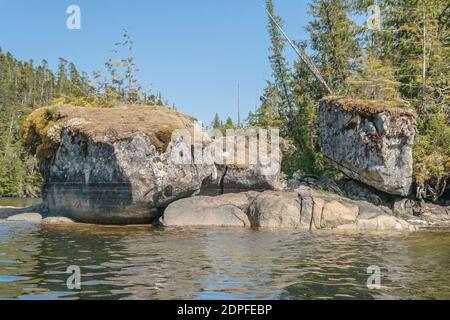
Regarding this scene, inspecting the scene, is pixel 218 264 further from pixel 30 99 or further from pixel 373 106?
pixel 30 99

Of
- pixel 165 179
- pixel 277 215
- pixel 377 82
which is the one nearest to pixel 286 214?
pixel 277 215

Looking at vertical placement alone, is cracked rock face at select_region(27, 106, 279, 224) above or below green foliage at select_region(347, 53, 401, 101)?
below

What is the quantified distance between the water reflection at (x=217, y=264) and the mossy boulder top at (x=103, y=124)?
5206mm

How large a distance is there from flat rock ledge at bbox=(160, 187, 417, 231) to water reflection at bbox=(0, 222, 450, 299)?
242cm

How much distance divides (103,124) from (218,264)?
509 inches

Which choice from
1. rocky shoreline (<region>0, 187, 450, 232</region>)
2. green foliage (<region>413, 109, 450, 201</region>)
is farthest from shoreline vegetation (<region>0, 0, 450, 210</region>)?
rocky shoreline (<region>0, 187, 450, 232</region>)

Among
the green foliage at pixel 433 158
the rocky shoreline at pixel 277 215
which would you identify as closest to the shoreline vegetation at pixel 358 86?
the green foliage at pixel 433 158

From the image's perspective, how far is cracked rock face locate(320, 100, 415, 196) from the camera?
2761 cm

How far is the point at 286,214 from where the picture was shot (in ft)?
70.6

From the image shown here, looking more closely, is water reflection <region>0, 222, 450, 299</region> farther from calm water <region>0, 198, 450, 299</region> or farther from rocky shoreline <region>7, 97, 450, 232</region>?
rocky shoreline <region>7, 97, 450, 232</region>

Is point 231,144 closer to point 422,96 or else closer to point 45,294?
point 422,96

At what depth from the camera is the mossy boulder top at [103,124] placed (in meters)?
22.0

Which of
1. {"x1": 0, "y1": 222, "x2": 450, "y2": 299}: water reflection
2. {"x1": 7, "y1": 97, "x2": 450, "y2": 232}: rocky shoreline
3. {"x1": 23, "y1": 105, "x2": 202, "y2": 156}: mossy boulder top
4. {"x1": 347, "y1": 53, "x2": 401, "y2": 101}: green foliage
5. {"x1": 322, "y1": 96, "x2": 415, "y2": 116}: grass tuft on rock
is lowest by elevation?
{"x1": 0, "y1": 222, "x2": 450, "y2": 299}: water reflection

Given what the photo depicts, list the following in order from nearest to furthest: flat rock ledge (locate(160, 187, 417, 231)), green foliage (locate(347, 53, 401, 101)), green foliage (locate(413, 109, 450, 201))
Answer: flat rock ledge (locate(160, 187, 417, 231)) → green foliage (locate(413, 109, 450, 201)) → green foliage (locate(347, 53, 401, 101))
